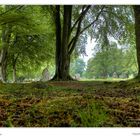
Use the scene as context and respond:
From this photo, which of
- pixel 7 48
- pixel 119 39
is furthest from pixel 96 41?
pixel 7 48

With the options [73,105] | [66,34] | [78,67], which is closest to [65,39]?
[66,34]

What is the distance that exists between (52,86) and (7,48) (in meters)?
4.41

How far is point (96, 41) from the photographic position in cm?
501

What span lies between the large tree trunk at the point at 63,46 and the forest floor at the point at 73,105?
423mm

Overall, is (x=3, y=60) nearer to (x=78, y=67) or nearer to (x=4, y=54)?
(x=4, y=54)

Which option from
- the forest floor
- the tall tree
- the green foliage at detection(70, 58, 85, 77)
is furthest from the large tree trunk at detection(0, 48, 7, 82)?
the green foliage at detection(70, 58, 85, 77)

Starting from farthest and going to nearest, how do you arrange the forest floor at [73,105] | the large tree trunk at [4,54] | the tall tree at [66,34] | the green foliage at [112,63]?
1. the large tree trunk at [4,54]
2. the tall tree at [66,34]
3. the green foliage at [112,63]
4. the forest floor at [73,105]

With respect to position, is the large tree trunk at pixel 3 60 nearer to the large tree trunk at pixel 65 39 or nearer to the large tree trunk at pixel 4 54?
the large tree trunk at pixel 4 54

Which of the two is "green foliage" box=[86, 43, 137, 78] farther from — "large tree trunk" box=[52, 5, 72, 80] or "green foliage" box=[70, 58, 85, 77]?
"large tree trunk" box=[52, 5, 72, 80]

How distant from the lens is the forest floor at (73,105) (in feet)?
13.5

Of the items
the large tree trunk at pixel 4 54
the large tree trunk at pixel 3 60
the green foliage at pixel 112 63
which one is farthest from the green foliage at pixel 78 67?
the large tree trunk at pixel 3 60

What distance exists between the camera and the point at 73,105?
14.3 feet

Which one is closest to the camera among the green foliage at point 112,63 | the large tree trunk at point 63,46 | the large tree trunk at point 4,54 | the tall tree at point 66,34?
the green foliage at point 112,63
